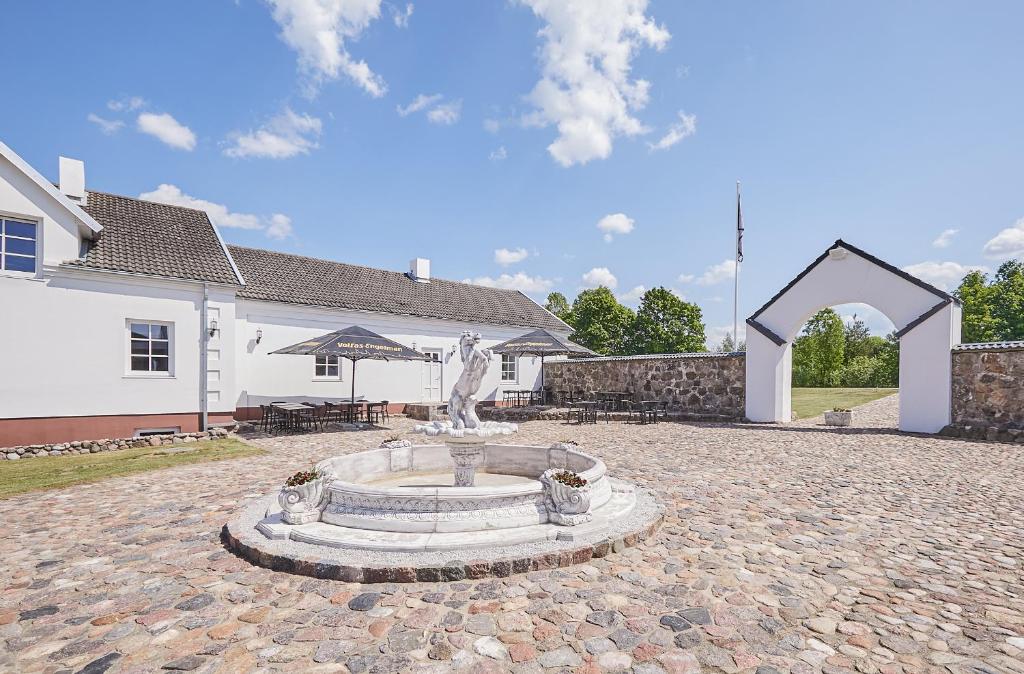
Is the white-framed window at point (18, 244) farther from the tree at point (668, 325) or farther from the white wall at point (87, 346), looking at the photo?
the tree at point (668, 325)

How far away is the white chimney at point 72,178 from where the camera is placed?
13.7 m

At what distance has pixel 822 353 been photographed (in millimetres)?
43656

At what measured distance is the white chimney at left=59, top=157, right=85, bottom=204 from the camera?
1372 centimetres

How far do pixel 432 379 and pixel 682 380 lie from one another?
10.3 metres

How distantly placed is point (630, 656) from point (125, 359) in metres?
14.6

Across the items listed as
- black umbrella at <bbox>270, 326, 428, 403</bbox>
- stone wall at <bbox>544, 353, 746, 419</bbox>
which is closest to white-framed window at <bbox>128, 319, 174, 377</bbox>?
black umbrella at <bbox>270, 326, 428, 403</bbox>

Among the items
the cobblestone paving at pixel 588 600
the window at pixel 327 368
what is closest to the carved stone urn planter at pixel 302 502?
the cobblestone paving at pixel 588 600

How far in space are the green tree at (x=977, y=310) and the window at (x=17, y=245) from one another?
165ft

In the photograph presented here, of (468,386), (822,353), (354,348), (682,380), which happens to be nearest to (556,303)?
(822,353)

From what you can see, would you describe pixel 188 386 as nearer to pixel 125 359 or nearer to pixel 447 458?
pixel 125 359

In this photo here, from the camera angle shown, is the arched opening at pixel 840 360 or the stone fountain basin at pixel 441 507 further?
the arched opening at pixel 840 360

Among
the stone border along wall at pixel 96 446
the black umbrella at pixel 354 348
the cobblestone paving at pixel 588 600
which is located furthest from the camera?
the black umbrella at pixel 354 348

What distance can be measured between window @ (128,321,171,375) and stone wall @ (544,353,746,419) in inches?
629

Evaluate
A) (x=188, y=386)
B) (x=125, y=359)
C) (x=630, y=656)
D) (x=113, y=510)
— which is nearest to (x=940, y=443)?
(x=630, y=656)
